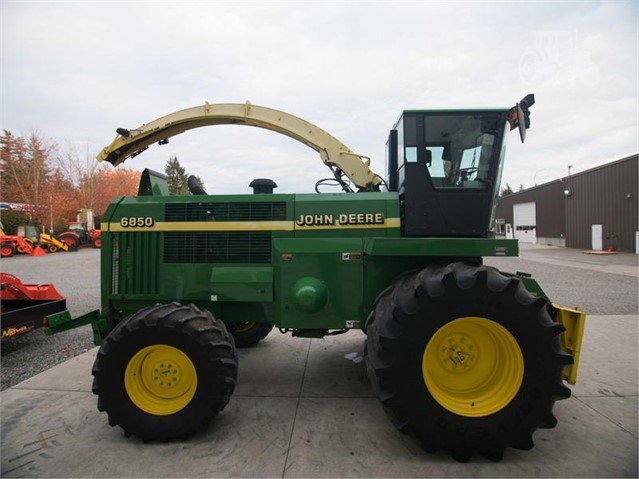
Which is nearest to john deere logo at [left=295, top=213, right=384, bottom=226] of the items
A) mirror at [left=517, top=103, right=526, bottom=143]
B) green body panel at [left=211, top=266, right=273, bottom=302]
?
green body panel at [left=211, top=266, right=273, bottom=302]

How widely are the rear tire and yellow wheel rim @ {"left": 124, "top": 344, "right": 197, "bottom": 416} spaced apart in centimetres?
179

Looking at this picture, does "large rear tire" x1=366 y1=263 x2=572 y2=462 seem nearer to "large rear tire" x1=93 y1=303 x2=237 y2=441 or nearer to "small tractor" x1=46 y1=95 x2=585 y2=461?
"small tractor" x1=46 y1=95 x2=585 y2=461

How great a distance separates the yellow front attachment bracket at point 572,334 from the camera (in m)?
2.97

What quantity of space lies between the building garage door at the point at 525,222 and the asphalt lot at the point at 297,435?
103 feet

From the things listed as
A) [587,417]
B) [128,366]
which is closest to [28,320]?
[128,366]

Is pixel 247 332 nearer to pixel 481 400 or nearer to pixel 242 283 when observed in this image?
pixel 242 283

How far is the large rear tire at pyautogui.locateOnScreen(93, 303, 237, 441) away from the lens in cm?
281

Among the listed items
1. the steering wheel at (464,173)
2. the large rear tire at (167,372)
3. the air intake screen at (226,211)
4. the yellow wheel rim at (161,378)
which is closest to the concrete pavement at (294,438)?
the large rear tire at (167,372)

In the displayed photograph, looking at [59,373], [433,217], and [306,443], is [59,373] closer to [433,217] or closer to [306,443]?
[306,443]

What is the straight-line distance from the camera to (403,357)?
259 cm

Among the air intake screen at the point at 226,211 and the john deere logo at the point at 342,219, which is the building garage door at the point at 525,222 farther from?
the air intake screen at the point at 226,211

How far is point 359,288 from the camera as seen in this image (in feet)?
10.9

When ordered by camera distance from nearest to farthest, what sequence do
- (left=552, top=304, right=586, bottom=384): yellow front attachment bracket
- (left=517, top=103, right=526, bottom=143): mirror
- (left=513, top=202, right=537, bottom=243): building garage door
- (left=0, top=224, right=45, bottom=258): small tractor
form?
(left=552, top=304, right=586, bottom=384): yellow front attachment bracket → (left=517, top=103, right=526, bottom=143): mirror → (left=0, top=224, right=45, bottom=258): small tractor → (left=513, top=202, right=537, bottom=243): building garage door

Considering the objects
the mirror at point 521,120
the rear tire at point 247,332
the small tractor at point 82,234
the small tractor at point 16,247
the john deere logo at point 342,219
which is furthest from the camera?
the small tractor at point 82,234
